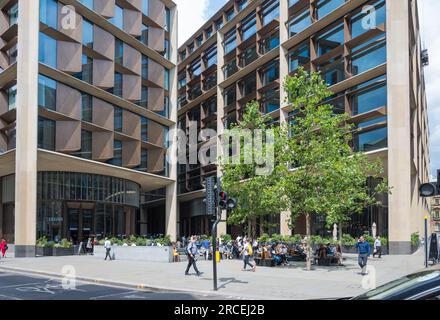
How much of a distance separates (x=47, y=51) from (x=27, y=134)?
23.1 feet

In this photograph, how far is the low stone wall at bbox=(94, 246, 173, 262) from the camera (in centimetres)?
3022

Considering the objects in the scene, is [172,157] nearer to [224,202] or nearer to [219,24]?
[219,24]

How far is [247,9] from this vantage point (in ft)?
203

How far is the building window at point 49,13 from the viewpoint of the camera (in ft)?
126

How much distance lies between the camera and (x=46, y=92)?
38781 millimetres

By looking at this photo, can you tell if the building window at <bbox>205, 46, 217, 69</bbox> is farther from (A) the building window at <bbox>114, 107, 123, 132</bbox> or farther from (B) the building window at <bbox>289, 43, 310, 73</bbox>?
(A) the building window at <bbox>114, 107, 123, 132</bbox>

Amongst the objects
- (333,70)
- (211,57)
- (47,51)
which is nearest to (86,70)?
(47,51)

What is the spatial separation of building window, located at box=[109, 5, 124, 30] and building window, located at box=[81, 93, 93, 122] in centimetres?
812

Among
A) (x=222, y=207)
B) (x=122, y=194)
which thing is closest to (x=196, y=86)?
(x=122, y=194)

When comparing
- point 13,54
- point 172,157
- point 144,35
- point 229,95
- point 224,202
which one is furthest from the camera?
point 229,95

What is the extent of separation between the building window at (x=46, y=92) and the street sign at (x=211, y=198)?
25944 mm

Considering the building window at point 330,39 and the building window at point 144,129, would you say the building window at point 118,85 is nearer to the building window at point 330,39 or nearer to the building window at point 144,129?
the building window at point 144,129
